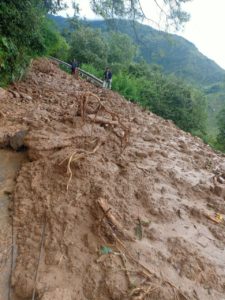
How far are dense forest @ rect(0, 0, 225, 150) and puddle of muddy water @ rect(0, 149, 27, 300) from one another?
153 inches

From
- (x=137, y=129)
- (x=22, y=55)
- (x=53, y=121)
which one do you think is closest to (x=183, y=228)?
(x=53, y=121)

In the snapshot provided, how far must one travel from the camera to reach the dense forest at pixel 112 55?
7.78m

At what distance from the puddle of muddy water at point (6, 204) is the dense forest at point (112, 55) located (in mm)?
3879

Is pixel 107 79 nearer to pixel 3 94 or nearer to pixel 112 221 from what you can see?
pixel 3 94

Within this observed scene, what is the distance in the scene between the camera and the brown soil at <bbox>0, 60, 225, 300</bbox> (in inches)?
104

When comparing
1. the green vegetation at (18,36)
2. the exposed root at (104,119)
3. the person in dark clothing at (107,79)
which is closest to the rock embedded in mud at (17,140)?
the exposed root at (104,119)

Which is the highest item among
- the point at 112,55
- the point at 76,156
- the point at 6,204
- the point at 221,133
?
the point at 112,55

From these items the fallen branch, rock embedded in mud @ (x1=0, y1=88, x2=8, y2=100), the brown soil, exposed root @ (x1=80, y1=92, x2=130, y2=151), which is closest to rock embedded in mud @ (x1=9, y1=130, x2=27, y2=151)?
the brown soil

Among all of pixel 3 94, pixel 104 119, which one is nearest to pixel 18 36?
pixel 3 94

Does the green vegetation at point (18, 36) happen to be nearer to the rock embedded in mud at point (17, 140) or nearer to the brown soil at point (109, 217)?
the brown soil at point (109, 217)

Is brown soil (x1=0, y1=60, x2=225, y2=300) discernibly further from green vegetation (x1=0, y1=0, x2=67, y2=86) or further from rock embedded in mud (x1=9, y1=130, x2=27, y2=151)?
green vegetation (x1=0, y1=0, x2=67, y2=86)

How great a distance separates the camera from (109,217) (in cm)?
325

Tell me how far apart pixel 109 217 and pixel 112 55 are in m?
30.1

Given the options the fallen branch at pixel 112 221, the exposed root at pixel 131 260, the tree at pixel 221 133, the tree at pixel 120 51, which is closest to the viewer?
the exposed root at pixel 131 260
